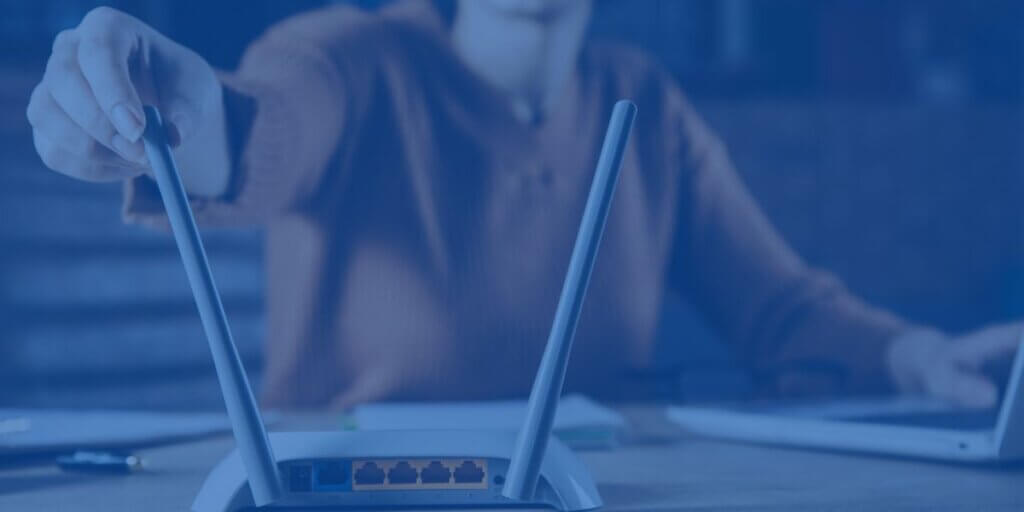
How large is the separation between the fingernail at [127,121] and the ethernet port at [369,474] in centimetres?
16

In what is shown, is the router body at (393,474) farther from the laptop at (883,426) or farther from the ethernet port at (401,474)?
the laptop at (883,426)

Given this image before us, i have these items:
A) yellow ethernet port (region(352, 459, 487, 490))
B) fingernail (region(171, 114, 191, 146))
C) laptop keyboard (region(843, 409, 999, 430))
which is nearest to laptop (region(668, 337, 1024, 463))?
laptop keyboard (region(843, 409, 999, 430))

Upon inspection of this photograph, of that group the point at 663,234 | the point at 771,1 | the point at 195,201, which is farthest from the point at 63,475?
the point at 771,1

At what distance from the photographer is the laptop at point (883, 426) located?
1.70ft

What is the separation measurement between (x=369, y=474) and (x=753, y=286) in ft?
2.16

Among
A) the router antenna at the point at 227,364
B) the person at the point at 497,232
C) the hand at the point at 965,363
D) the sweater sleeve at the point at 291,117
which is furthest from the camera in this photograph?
the person at the point at 497,232

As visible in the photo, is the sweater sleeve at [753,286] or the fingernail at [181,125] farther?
the sweater sleeve at [753,286]

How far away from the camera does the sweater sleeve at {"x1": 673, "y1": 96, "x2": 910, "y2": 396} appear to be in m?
0.95

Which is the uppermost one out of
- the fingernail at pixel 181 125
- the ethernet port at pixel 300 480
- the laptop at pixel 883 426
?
the fingernail at pixel 181 125

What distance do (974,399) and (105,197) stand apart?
0.65 meters

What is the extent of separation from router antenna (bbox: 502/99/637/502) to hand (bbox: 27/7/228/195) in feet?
0.60

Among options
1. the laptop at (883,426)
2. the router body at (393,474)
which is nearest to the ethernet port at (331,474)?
the router body at (393,474)

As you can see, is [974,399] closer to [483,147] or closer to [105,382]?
[483,147]

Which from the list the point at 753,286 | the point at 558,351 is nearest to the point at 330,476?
the point at 558,351
